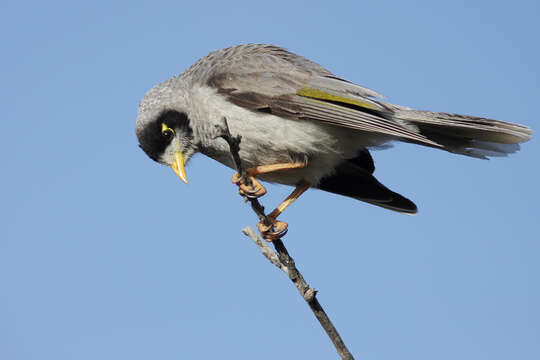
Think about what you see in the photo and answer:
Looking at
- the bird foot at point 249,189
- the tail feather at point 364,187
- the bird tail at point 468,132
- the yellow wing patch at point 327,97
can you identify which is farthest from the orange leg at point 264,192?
the bird tail at point 468,132

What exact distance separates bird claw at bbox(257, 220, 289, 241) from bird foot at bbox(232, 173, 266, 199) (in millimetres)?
287

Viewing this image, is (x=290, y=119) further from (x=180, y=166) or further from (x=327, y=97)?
(x=180, y=166)

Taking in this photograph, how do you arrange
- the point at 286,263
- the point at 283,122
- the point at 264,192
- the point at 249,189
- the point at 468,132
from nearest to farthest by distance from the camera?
the point at 286,263, the point at 249,189, the point at 264,192, the point at 283,122, the point at 468,132

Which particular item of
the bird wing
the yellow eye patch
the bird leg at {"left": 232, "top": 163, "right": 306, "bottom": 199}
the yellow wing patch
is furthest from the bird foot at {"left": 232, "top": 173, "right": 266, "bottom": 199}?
the yellow eye patch

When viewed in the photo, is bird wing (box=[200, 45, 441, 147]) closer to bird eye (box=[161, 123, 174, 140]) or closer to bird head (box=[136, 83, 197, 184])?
bird head (box=[136, 83, 197, 184])

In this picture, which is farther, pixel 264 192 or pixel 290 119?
pixel 290 119

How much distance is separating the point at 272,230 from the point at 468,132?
2.11 m

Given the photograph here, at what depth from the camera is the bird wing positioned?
18.4 ft

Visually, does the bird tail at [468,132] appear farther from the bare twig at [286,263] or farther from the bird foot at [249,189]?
the bare twig at [286,263]

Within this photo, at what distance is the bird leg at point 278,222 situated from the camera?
5564 millimetres

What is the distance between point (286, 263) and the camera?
4707 millimetres

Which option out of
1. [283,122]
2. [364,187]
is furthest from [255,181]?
[364,187]

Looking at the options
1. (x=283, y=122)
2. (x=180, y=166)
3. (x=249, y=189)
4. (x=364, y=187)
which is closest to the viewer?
(x=249, y=189)

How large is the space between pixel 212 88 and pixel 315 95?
39.5 inches
